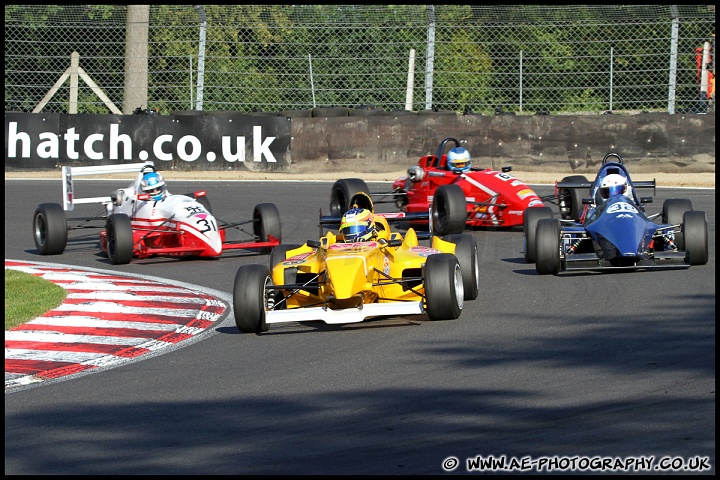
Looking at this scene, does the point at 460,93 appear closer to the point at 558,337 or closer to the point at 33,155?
the point at 33,155

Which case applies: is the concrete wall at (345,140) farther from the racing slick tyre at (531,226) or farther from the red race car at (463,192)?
the racing slick tyre at (531,226)

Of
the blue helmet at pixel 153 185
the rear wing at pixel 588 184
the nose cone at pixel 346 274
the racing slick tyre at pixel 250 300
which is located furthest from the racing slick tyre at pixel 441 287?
the blue helmet at pixel 153 185

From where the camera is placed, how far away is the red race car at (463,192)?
15.7 meters

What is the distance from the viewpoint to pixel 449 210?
49.8 feet

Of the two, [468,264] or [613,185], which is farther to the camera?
[613,185]

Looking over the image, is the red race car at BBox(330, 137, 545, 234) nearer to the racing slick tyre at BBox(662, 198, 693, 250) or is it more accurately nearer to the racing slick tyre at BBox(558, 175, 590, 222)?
the racing slick tyre at BBox(558, 175, 590, 222)

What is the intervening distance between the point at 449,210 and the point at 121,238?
4.01 meters

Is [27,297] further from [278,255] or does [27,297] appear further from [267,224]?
[267,224]

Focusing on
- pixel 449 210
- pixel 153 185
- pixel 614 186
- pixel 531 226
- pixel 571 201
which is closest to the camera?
pixel 614 186

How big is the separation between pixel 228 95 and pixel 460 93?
191 inches

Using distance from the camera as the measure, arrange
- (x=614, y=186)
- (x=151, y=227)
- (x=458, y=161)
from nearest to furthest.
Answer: (x=614, y=186) → (x=151, y=227) → (x=458, y=161)

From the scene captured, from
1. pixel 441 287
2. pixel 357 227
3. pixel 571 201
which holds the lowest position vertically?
pixel 441 287

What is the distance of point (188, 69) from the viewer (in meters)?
25.0

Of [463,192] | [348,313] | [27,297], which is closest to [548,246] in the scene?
[348,313]
